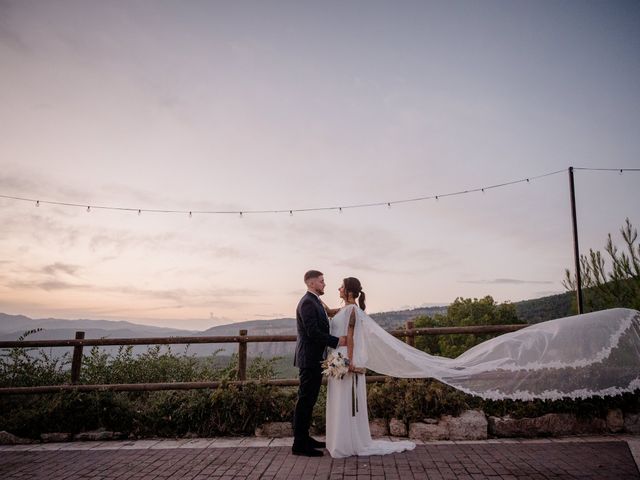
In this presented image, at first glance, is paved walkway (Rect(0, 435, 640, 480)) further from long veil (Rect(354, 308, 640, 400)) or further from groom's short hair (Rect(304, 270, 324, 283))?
groom's short hair (Rect(304, 270, 324, 283))

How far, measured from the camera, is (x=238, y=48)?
26.8ft

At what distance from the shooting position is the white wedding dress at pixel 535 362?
5164 mm

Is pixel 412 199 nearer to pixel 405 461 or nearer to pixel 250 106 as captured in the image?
pixel 250 106


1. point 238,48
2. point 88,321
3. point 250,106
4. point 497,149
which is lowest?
point 88,321

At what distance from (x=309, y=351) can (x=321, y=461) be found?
4.12 feet

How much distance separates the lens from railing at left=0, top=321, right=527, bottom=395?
6.32m

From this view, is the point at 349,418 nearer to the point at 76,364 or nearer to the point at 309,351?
the point at 309,351

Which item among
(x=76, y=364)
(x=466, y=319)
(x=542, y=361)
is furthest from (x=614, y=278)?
(x=466, y=319)

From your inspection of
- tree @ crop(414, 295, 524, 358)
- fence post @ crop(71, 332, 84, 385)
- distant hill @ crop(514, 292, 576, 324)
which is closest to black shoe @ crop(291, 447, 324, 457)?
fence post @ crop(71, 332, 84, 385)

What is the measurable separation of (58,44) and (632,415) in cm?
1147

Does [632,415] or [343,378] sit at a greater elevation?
[343,378]

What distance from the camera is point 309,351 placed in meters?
4.93

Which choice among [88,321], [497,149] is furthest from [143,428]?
[88,321]

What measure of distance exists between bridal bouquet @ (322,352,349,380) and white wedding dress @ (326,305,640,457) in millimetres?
181
